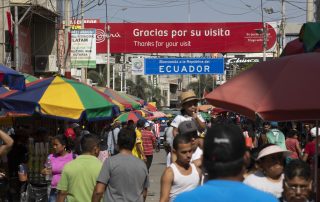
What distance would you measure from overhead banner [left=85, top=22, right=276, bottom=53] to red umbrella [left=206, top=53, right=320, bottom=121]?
3495 centimetres

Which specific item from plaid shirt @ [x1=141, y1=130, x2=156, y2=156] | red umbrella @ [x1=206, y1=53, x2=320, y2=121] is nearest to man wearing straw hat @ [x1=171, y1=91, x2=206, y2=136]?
red umbrella @ [x1=206, y1=53, x2=320, y2=121]

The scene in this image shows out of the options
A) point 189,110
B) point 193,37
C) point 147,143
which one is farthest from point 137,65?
point 189,110

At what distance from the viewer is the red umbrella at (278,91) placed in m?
5.83

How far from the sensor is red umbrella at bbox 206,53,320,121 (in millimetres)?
5828

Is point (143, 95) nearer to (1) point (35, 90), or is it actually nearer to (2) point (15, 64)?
(2) point (15, 64)

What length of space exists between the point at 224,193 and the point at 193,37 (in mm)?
38100

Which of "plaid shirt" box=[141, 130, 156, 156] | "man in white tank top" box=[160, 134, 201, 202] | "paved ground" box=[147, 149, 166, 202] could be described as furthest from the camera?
"plaid shirt" box=[141, 130, 156, 156]

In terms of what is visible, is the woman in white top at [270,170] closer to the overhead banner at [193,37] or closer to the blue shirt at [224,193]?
the blue shirt at [224,193]

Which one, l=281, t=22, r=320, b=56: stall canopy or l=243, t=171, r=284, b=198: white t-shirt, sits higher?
l=281, t=22, r=320, b=56: stall canopy

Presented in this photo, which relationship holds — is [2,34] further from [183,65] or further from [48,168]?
[48,168]

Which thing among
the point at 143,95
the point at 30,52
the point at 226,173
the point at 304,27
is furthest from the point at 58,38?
the point at 143,95

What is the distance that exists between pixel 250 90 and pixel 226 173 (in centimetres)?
256

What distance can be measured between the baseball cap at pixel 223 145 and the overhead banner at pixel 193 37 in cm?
3769

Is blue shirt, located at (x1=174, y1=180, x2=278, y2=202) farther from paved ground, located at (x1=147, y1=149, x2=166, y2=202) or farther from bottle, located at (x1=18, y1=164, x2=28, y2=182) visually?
paved ground, located at (x1=147, y1=149, x2=166, y2=202)
